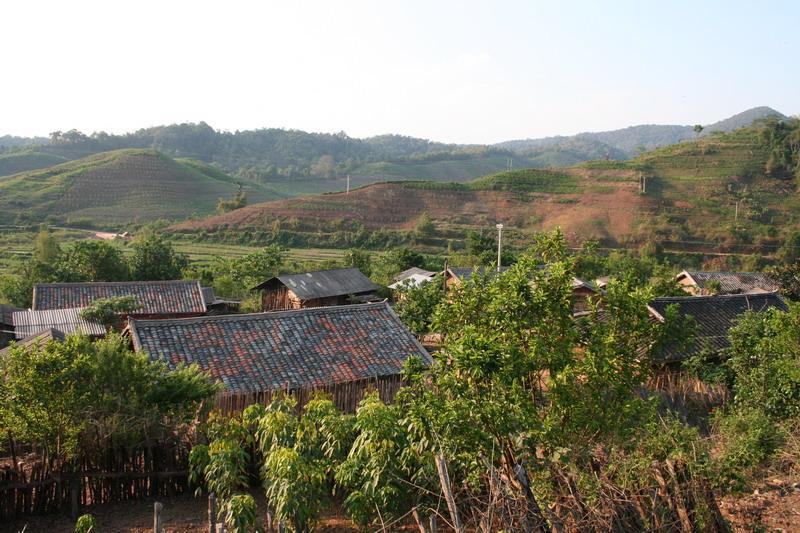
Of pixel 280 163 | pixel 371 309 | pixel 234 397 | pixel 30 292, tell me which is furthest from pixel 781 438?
pixel 280 163

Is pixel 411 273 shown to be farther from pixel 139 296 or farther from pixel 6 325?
pixel 6 325

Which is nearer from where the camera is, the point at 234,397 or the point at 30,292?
the point at 234,397

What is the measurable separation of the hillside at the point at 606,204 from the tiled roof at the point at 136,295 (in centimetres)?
3720

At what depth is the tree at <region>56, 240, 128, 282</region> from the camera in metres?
30.0

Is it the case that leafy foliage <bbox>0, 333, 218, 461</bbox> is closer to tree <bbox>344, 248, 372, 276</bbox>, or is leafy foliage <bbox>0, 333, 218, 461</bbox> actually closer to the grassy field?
tree <bbox>344, 248, 372, 276</bbox>

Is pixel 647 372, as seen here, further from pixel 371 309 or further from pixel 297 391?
pixel 371 309

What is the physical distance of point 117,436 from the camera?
356 inches

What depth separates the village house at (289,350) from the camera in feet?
37.1

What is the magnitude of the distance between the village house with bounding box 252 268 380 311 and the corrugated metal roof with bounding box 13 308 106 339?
9.70 m

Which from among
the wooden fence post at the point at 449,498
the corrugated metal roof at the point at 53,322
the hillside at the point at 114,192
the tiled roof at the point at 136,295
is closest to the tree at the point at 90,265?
the tiled roof at the point at 136,295

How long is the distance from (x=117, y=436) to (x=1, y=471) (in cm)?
150

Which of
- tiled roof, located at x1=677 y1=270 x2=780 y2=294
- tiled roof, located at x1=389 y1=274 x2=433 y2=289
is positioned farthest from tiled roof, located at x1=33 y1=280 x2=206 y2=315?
tiled roof, located at x1=677 y1=270 x2=780 y2=294

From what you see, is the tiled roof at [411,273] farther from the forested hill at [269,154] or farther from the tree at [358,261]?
the forested hill at [269,154]

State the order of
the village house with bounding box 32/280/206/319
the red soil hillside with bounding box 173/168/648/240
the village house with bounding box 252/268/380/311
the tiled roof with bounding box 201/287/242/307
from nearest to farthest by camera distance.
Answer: the village house with bounding box 32/280/206/319
the tiled roof with bounding box 201/287/242/307
the village house with bounding box 252/268/380/311
the red soil hillside with bounding box 173/168/648/240
